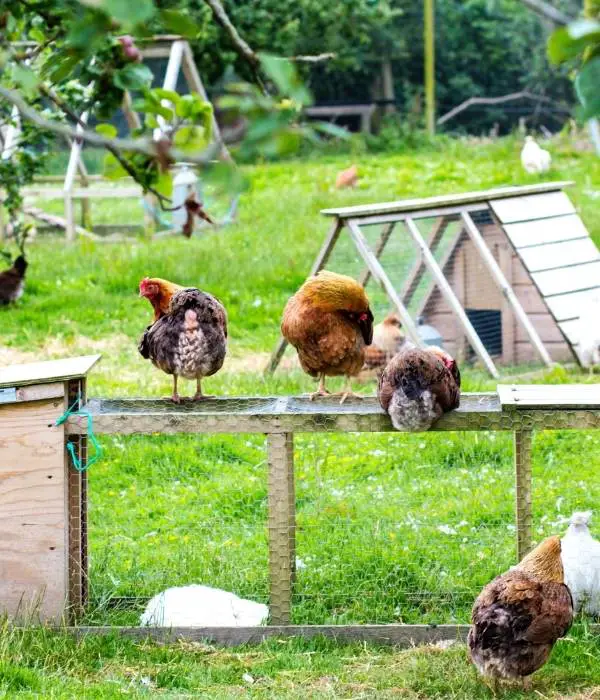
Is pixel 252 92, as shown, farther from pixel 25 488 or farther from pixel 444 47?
pixel 444 47

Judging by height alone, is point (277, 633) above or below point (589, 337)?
below

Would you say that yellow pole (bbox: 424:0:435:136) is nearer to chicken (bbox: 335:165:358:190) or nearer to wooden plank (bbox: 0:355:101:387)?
chicken (bbox: 335:165:358:190)

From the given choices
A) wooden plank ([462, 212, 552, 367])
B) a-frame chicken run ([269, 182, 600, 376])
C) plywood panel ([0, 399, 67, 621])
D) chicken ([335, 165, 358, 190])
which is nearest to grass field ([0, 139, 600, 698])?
plywood panel ([0, 399, 67, 621])

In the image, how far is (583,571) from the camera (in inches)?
172

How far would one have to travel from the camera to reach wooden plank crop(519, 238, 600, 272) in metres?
7.79

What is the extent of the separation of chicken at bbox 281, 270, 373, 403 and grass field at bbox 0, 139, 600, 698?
2.07 feet

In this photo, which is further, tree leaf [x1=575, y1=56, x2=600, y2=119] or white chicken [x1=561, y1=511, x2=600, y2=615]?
white chicken [x1=561, y1=511, x2=600, y2=615]

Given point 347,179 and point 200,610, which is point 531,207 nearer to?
point 200,610

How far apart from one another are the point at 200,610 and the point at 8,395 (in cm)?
101

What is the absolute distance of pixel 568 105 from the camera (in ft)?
69.4

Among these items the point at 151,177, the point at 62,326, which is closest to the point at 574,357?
the point at 62,326

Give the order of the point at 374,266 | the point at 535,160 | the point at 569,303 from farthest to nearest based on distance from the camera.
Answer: the point at 535,160
the point at 569,303
the point at 374,266

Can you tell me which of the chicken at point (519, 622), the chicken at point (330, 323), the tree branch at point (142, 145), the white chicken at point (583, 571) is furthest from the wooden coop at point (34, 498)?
the tree branch at point (142, 145)

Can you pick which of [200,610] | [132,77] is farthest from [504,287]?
[132,77]
